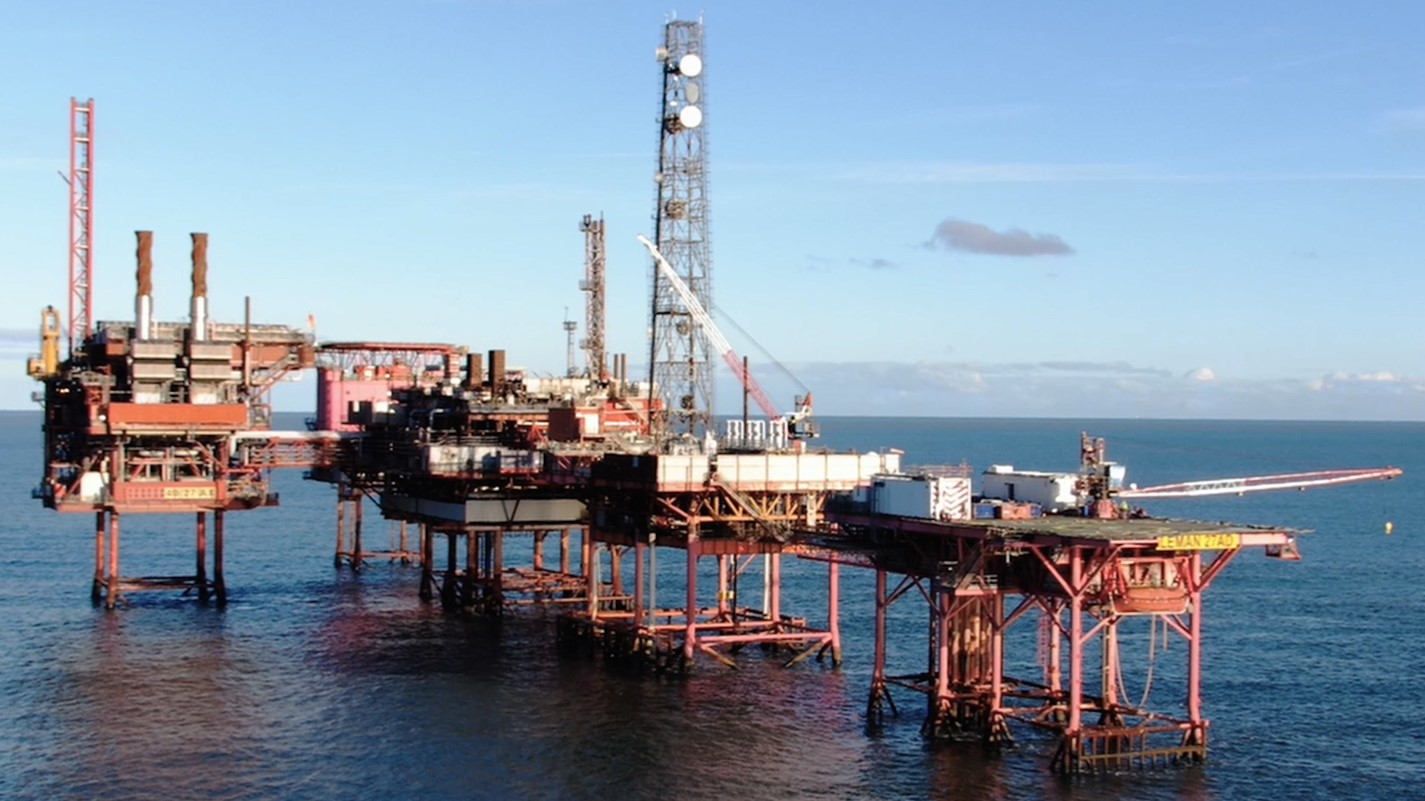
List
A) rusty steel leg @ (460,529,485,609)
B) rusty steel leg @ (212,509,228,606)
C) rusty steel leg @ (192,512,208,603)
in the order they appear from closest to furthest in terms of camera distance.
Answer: rusty steel leg @ (212,509,228,606) → rusty steel leg @ (460,529,485,609) → rusty steel leg @ (192,512,208,603)

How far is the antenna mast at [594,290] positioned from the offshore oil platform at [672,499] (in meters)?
0.24

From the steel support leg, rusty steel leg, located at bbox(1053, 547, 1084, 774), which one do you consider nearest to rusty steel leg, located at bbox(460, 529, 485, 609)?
the steel support leg

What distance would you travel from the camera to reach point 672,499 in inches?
3226

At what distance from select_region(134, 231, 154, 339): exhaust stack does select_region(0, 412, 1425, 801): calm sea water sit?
56.9 ft

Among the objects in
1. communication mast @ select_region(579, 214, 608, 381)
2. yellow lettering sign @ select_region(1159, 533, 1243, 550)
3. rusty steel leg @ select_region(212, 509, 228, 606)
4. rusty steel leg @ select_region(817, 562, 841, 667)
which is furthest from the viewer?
communication mast @ select_region(579, 214, 608, 381)

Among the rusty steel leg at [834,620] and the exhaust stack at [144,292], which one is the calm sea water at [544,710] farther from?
the exhaust stack at [144,292]

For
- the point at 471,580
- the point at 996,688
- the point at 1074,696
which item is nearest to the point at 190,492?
the point at 471,580

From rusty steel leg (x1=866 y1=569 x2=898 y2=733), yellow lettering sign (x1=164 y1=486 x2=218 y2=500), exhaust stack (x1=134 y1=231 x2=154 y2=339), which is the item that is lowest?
rusty steel leg (x1=866 y1=569 x2=898 y2=733)

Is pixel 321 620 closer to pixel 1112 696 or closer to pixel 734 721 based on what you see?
pixel 734 721

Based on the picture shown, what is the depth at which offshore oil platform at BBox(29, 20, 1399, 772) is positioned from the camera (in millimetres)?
62719

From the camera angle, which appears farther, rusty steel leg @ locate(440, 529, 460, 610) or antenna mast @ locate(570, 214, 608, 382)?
antenna mast @ locate(570, 214, 608, 382)

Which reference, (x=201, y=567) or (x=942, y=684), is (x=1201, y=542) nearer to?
(x=942, y=684)

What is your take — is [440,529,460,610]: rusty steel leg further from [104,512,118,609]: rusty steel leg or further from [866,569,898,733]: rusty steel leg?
[866,569,898,733]: rusty steel leg

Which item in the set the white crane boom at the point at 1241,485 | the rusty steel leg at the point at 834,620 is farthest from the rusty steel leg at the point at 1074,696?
the rusty steel leg at the point at 834,620
